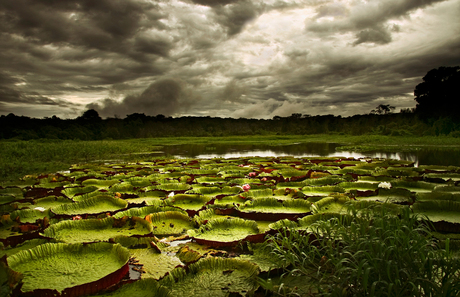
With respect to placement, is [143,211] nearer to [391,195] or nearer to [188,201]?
[188,201]

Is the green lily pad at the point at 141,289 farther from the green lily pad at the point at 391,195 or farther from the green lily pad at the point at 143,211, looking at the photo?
the green lily pad at the point at 391,195

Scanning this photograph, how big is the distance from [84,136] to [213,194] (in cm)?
4153

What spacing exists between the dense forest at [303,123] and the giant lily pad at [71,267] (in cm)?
2865

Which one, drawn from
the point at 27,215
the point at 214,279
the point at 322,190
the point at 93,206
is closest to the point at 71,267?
the point at 214,279

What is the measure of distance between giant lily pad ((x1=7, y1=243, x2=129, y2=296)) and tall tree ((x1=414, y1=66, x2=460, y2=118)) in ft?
123

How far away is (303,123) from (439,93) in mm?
57917

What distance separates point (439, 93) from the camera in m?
34.6

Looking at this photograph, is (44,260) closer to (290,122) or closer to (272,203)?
(272,203)

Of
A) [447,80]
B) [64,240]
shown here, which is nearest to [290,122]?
[447,80]

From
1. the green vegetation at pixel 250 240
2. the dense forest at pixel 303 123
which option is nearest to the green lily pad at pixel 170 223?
the green vegetation at pixel 250 240

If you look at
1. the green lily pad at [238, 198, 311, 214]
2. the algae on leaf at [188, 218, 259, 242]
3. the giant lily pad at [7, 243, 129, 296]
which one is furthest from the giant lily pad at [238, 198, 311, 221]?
the giant lily pad at [7, 243, 129, 296]

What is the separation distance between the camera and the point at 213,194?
5.33 meters

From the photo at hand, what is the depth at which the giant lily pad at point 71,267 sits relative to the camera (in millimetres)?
2064

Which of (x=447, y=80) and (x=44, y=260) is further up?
(x=447, y=80)
